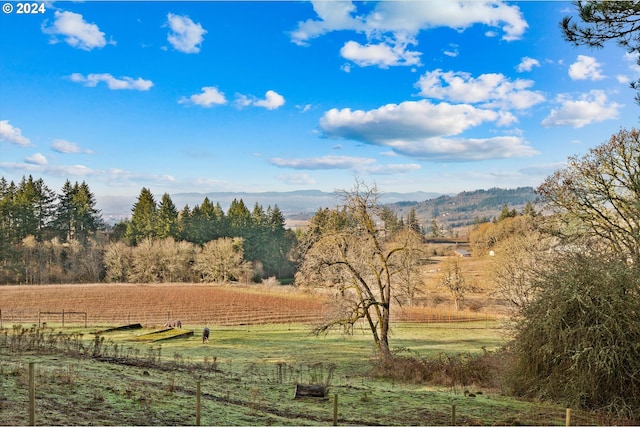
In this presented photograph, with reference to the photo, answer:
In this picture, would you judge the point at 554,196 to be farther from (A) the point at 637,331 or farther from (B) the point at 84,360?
(B) the point at 84,360

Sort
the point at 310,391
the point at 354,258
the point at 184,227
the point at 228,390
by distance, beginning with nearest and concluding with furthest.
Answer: the point at 310,391
the point at 228,390
the point at 354,258
the point at 184,227

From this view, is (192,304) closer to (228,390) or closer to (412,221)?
(412,221)

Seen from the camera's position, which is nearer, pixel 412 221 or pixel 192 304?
pixel 412 221

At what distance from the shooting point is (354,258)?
27125mm

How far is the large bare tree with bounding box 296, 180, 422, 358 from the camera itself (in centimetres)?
2652

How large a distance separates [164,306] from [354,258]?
3897 cm

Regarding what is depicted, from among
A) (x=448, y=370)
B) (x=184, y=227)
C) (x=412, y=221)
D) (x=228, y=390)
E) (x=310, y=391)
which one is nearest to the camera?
(x=310, y=391)

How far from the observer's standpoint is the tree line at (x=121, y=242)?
79.6m

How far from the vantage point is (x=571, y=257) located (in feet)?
55.0

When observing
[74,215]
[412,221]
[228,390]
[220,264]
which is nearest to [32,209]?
[74,215]

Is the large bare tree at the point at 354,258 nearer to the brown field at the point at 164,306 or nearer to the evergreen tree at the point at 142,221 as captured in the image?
the brown field at the point at 164,306

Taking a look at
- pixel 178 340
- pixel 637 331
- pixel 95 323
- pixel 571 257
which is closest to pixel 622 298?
pixel 637 331

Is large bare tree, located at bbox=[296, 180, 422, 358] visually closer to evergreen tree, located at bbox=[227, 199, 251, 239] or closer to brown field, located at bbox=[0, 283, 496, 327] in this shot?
brown field, located at bbox=[0, 283, 496, 327]

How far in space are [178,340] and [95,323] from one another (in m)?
14.2
